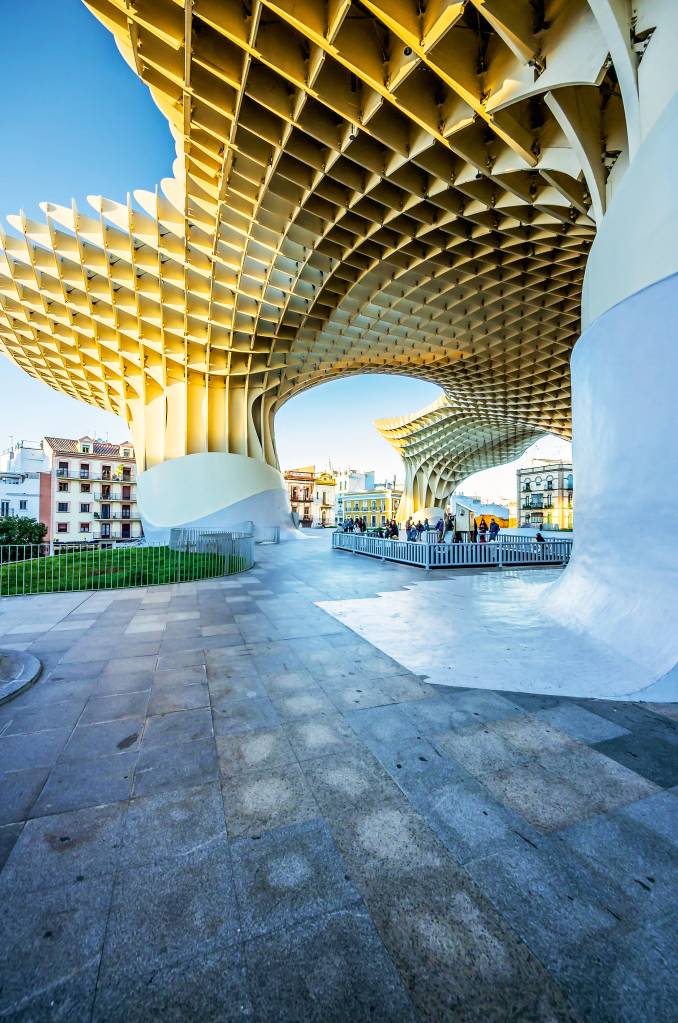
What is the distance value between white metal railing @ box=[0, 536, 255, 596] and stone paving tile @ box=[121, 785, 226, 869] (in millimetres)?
8949

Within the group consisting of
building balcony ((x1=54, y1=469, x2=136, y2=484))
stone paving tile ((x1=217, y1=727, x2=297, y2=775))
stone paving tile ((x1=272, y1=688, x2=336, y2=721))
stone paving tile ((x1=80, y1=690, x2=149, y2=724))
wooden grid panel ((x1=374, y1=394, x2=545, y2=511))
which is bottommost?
stone paving tile ((x1=80, y1=690, x2=149, y2=724))

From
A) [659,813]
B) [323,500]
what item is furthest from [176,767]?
[323,500]

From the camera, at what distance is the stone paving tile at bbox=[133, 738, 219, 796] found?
2795 mm

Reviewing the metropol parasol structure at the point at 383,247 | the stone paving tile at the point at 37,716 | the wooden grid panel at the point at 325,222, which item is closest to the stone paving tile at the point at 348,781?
the stone paving tile at the point at 37,716

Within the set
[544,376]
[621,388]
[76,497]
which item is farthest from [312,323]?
[76,497]

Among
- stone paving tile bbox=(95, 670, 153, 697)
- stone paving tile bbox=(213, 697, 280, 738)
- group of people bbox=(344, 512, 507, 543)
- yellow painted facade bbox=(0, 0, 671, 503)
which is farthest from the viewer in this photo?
group of people bbox=(344, 512, 507, 543)

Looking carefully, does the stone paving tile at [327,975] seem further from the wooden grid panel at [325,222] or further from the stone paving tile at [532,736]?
the wooden grid panel at [325,222]

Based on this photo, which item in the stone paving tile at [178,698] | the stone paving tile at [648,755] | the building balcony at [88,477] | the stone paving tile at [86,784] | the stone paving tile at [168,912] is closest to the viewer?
the stone paving tile at [168,912]

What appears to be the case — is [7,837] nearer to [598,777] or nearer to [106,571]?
[598,777]

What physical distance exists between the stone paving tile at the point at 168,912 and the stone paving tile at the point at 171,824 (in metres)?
0.08

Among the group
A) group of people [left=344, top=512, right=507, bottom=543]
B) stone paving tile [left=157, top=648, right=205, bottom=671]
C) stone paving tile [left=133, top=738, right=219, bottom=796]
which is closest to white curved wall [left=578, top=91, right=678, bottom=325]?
stone paving tile [left=133, top=738, right=219, bottom=796]

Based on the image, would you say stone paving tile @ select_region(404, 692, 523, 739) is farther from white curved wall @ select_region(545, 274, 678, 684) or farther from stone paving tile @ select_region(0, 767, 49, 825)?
stone paving tile @ select_region(0, 767, 49, 825)

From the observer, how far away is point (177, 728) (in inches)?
140

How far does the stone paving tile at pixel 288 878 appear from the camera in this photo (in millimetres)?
1846
